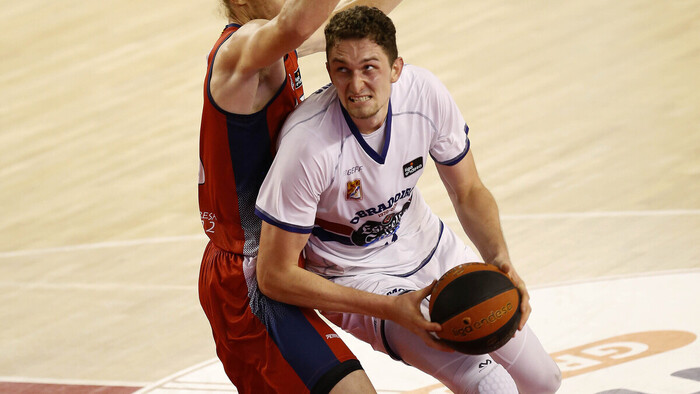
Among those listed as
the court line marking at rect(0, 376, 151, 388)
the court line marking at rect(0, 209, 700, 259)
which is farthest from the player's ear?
the court line marking at rect(0, 209, 700, 259)

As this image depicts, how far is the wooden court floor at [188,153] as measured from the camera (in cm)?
552

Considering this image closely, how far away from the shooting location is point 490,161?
7469mm

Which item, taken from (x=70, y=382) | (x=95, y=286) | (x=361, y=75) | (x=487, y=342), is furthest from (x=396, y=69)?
(x=95, y=286)

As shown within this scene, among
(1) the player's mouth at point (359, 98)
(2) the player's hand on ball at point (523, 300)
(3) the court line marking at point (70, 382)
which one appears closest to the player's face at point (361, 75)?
(1) the player's mouth at point (359, 98)

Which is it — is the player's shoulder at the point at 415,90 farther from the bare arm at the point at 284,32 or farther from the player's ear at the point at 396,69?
the bare arm at the point at 284,32

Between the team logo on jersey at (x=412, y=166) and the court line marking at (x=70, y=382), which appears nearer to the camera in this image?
the team logo on jersey at (x=412, y=166)

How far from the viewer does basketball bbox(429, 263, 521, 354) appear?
9.41ft

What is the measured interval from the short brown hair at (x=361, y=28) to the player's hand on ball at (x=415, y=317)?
81cm

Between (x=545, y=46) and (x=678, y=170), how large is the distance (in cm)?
309

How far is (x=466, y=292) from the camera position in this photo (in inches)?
114

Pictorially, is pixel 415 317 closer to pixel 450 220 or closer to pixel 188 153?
pixel 450 220

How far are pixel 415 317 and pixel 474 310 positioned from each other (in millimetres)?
191

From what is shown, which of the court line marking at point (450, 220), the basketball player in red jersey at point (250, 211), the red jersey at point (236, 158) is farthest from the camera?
the court line marking at point (450, 220)

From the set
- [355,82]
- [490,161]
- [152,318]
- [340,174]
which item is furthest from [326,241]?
[490,161]
